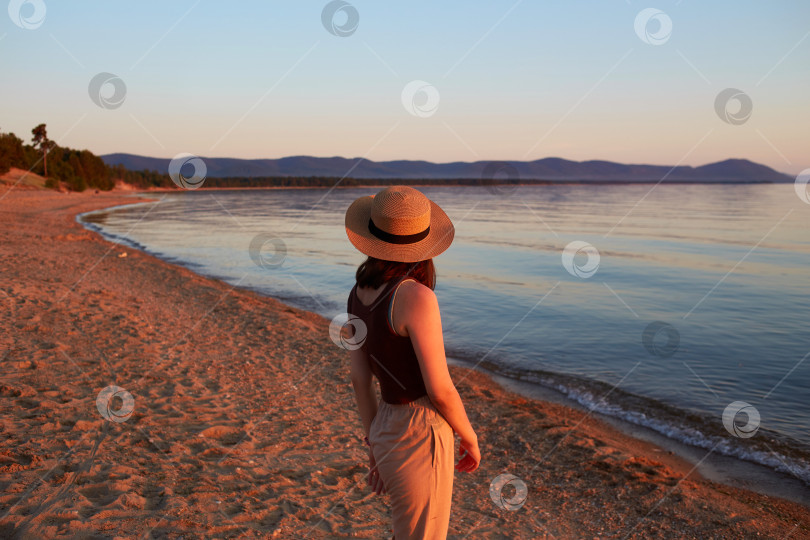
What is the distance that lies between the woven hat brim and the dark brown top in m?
0.12

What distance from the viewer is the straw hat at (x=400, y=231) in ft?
7.52

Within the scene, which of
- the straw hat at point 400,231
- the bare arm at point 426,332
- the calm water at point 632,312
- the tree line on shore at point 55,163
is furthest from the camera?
the tree line on shore at point 55,163

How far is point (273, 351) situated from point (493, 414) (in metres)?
3.82

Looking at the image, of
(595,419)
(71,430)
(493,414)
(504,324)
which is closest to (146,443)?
(71,430)

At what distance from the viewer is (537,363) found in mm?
10164

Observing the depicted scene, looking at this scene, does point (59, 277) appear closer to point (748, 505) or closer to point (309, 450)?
point (309, 450)

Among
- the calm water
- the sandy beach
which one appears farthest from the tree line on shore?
the sandy beach

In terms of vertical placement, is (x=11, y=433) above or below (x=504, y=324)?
above

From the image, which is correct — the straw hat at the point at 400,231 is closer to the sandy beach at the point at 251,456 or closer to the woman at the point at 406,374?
the woman at the point at 406,374

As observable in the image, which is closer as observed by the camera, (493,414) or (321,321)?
(493,414)

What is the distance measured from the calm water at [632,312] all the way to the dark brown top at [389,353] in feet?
20.0

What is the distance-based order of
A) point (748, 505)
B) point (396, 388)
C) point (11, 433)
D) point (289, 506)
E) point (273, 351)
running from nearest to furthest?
point (396, 388), point (289, 506), point (11, 433), point (748, 505), point (273, 351)

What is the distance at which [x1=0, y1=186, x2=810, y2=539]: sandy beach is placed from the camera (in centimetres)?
403

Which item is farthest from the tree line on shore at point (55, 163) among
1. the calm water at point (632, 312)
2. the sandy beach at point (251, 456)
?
the sandy beach at point (251, 456)
